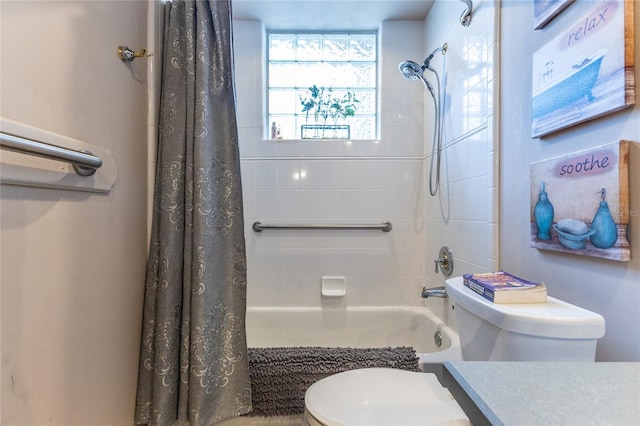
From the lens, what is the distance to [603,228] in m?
Answer: 0.72

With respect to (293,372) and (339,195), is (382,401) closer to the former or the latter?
(293,372)

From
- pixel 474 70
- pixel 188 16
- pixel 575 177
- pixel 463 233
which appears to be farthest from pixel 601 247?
pixel 188 16

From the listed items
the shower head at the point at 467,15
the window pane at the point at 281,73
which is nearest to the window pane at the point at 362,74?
the window pane at the point at 281,73

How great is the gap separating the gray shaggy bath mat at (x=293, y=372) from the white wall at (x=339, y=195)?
806 mm

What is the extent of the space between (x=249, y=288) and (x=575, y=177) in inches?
67.9

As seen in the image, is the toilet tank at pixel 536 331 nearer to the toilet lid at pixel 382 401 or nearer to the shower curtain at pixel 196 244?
the toilet lid at pixel 382 401

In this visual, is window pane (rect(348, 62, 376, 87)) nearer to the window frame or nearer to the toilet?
the window frame

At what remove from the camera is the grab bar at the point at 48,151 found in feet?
1.70

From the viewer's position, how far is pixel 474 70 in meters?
1.34

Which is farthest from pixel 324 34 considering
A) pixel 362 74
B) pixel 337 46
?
pixel 362 74

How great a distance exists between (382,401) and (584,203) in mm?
730

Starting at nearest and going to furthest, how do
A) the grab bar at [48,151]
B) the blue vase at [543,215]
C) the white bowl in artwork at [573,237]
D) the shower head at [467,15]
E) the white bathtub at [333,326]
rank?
the grab bar at [48,151] → the white bowl in artwork at [573,237] → the blue vase at [543,215] → the shower head at [467,15] → the white bathtub at [333,326]

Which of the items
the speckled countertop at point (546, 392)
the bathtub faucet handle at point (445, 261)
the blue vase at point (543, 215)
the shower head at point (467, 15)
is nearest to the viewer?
the speckled countertop at point (546, 392)

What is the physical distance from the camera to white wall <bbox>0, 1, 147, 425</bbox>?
63 centimetres
